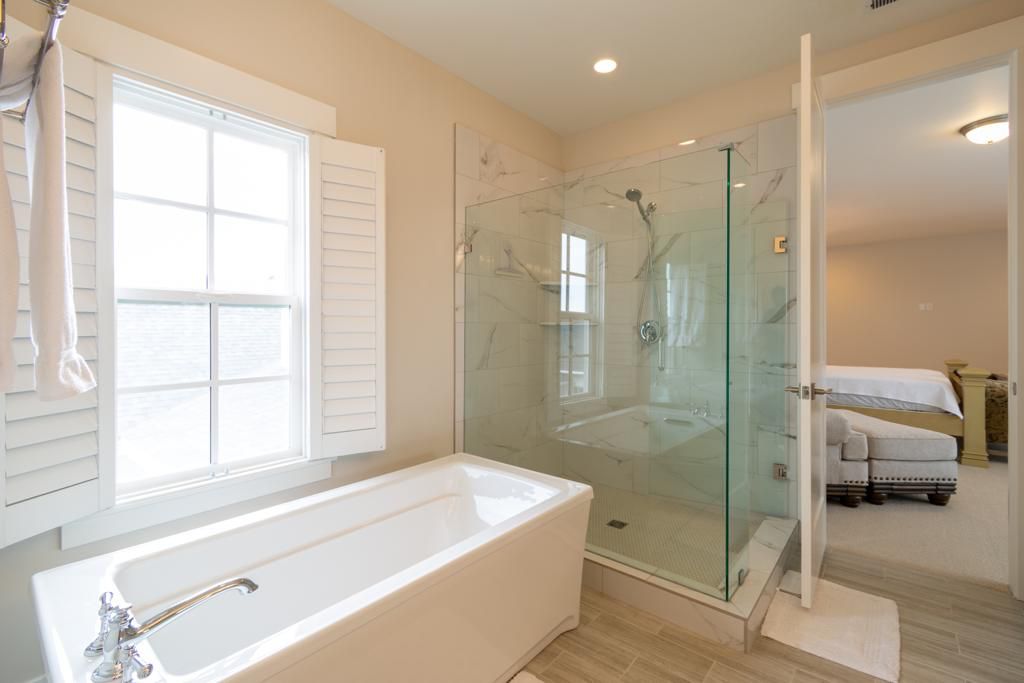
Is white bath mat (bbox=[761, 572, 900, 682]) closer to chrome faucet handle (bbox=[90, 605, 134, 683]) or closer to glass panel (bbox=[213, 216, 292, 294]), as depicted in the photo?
chrome faucet handle (bbox=[90, 605, 134, 683])

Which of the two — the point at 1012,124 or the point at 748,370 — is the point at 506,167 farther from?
the point at 1012,124

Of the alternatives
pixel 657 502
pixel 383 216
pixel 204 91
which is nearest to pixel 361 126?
pixel 383 216

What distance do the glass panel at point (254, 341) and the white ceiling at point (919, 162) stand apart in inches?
120

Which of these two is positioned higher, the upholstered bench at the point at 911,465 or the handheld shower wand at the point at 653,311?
the handheld shower wand at the point at 653,311

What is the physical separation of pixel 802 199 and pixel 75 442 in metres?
2.65

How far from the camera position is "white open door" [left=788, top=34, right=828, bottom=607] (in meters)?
1.94

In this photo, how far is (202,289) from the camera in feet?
5.99

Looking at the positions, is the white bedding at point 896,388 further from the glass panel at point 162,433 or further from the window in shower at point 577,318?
the glass panel at point 162,433

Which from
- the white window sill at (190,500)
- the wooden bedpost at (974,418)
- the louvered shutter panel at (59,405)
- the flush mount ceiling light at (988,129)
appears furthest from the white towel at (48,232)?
the wooden bedpost at (974,418)

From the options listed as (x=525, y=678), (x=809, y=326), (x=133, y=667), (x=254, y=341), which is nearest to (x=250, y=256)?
(x=254, y=341)

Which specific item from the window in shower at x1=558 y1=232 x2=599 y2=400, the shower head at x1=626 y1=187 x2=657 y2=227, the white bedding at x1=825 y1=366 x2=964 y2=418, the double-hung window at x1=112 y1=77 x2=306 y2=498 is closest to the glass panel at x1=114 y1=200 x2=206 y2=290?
the double-hung window at x1=112 y1=77 x2=306 y2=498

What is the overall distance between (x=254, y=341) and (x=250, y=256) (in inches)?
13.6

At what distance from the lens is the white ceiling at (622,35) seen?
2139mm

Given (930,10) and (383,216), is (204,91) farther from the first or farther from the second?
(930,10)
